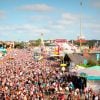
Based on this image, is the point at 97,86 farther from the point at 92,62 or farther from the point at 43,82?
the point at 92,62

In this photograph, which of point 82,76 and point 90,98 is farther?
point 82,76

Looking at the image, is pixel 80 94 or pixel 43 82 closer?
pixel 80 94

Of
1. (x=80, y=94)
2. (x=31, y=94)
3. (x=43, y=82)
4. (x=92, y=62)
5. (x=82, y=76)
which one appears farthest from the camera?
(x=92, y=62)

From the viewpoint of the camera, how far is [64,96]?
74.1 feet

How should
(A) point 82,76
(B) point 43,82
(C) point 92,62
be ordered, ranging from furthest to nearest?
(C) point 92,62, (B) point 43,82, (A) point 82,76

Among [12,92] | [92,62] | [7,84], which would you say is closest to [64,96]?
[12,92]

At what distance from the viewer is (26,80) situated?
30.0 m

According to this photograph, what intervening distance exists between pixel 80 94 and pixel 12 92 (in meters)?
4.81

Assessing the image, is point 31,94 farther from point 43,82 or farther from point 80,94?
point 43,82

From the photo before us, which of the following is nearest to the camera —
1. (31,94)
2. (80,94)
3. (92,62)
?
(31,94)

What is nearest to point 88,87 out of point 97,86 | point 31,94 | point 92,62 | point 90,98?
point 97,86

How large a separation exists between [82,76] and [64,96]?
3.68m

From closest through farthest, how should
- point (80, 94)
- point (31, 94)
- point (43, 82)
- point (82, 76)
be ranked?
1. point (31, 94)
2. point (80, 94)
3. point (82, 76)
4. point (43, 82)

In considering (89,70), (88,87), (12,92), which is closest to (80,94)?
(88,87)
